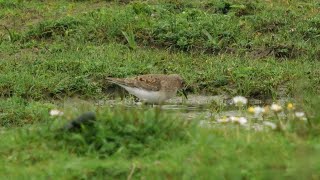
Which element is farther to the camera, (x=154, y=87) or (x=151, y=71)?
(x=151, y=71)

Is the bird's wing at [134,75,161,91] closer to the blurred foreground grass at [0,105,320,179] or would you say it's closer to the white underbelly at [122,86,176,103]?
the white underbelly at [122,86,176,103]

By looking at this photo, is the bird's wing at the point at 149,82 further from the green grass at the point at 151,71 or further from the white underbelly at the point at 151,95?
the green grass at the point at 151,71

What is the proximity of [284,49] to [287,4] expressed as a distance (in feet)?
9.18

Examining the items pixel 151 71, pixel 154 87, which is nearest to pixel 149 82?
pixel 154 87

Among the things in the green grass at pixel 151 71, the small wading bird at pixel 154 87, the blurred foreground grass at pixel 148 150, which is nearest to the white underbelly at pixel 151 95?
the small wading bird at pixel 154 87

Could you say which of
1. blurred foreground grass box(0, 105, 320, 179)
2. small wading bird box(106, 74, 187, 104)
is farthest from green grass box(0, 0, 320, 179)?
small wading bird box(106, 74, 187, 104)

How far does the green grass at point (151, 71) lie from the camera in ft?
22.3

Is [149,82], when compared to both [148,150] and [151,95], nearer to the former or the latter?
[151,95]

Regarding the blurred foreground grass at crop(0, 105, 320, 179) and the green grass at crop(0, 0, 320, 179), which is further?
the green grass at crop(0, 0, 320, 179)

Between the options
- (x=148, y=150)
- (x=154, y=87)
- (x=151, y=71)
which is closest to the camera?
(x=148, y=150)

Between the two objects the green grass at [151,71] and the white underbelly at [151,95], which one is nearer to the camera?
the green grass at [151,71]

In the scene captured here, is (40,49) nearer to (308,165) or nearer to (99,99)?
(99,99)

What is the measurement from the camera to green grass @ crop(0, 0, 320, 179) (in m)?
6.80

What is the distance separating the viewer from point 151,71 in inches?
492
